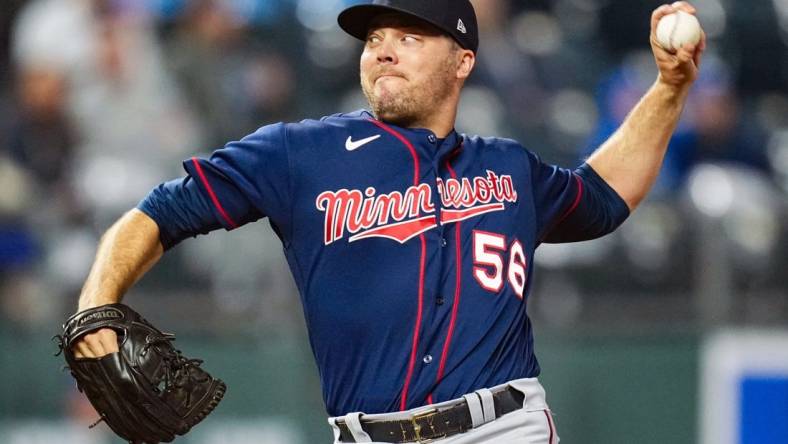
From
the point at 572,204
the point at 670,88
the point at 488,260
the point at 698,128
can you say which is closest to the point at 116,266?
the point at 488,260

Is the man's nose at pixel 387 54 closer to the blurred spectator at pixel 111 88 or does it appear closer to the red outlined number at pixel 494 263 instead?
the red outlined number at pixel 494 263

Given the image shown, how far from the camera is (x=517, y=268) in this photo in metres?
3.60

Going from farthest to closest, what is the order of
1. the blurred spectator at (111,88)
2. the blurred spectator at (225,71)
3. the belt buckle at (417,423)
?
the blurred spectator at (225,71), the blurred spectator at (111,88), the belt buckle at (417,423)

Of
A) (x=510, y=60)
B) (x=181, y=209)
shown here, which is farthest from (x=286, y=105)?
(x=181, y=209)

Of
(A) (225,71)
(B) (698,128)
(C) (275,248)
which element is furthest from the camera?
(B) (698,128)

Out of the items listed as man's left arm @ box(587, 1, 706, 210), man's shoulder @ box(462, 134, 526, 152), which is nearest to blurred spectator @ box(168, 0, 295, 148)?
man's left arm @ box(587, 1, 706, 210)

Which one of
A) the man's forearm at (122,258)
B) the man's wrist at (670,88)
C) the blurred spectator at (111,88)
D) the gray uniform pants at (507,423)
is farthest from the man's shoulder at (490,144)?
the blurred spectator at (111,88)

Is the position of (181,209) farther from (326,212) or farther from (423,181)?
(423,181)

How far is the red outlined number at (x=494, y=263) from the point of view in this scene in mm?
3518

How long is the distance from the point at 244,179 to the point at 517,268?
0.77m

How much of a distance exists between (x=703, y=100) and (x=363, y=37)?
16.1 feet

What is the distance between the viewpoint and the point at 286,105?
778 cm

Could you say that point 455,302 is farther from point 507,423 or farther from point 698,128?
point 698,128

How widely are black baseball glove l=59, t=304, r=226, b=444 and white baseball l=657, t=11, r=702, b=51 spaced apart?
1.65m
